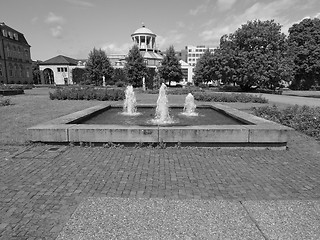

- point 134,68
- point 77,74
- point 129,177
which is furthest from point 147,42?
point 129,177

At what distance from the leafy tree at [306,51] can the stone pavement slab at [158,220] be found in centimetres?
4947

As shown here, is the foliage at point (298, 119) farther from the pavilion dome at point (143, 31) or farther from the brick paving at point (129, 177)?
the pavilion dome at point (143, 31)

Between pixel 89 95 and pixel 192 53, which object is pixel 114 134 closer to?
pixel 89 95

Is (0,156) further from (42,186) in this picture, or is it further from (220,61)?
(220,61)

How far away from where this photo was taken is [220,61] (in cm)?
3831

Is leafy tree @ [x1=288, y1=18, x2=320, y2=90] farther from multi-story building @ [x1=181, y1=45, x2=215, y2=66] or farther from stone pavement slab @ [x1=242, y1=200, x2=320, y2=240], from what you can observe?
multi-story building @ [x1=181, y1=45, x2=215, y2=66]

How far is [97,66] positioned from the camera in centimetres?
5350

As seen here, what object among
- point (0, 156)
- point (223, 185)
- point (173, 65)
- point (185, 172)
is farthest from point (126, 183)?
point (173, 65)

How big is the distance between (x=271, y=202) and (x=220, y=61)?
37440 millimetres

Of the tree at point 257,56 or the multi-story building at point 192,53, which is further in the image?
the multi-story building at point 192,53

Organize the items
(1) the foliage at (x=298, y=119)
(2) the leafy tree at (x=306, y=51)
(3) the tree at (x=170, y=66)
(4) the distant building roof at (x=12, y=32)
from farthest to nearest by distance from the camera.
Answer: (4) the distant building roof at (x=12, y=32)
(3) the tree at (x=170, y=66)
(2) the leafy tree at (x=306, y=51)
(1) the foliage at (x=298, y=119)

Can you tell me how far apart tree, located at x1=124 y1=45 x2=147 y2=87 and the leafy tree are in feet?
98.2

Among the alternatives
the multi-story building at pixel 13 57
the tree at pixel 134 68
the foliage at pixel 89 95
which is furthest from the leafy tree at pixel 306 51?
the multi-story building at pixel 13 57

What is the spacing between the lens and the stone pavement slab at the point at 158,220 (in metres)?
2.75
